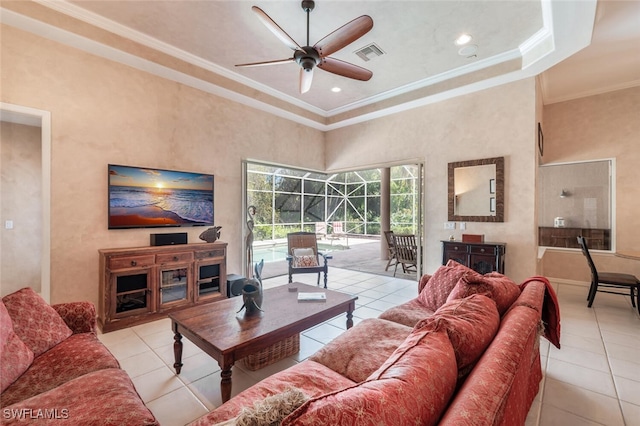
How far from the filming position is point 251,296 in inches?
93.0

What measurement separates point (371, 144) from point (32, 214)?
5.71 meters

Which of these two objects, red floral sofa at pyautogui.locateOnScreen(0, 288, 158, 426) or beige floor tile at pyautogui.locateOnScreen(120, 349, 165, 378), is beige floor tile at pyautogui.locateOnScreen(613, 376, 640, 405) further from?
beige floor tile at pyautogui.locateOnScreen(120, 349, 165, 378)

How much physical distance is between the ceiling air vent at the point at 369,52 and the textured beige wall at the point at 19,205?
4897mm

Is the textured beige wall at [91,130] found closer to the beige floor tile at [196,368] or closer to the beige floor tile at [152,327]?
the beige floor tile at [152,327]

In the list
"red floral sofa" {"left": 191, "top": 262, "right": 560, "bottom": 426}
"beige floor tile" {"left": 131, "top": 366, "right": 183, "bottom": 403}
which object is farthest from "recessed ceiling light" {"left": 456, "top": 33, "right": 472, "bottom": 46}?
"beige floor tile" {"left": 131, "top": 366, "right": 183, "bottom": 403}

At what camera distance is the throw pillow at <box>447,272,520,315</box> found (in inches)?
72.1

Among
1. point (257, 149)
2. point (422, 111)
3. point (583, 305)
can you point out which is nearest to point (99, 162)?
point (257, 149)

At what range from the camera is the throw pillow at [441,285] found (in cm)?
242

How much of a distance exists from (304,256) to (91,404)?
155 inches

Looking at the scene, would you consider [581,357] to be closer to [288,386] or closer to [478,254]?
[478,254]

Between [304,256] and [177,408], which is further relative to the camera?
[304,256]

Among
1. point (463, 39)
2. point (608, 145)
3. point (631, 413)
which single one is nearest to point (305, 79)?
point (463, 39)

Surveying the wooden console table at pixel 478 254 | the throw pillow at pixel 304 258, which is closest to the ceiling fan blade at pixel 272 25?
the throw pillow at pixel 304 258

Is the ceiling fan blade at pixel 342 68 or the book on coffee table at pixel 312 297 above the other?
the ceiling fan blade at pixel 342 68
